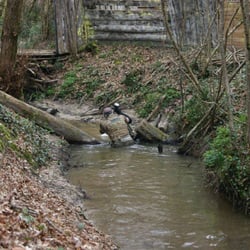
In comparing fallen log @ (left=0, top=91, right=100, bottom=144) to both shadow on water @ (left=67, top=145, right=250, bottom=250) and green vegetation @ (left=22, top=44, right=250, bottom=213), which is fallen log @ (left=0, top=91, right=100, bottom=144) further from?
green vegetation @ (left=22, top=44, right=250, bottom=213)

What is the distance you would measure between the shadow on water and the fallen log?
0.95 m

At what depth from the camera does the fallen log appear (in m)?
12.6

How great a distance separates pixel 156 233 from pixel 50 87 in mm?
13529

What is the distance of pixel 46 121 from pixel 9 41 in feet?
10.8

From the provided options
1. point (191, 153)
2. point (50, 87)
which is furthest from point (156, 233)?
point (50, 87)

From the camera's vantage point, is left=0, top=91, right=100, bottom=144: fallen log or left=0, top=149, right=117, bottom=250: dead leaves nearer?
left=0, top=149, right=117, bottom=250: dead leaves

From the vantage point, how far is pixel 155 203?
8.46 meters

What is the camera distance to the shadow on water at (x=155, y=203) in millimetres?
6855

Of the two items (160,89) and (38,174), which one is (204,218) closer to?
(38,174)

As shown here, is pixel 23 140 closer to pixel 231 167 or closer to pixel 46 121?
pixel 46 121

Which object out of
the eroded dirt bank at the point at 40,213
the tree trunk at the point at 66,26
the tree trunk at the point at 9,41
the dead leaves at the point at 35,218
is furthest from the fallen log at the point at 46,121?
the tree trunk at the point at 66,26

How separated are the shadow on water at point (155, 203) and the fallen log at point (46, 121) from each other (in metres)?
0.95

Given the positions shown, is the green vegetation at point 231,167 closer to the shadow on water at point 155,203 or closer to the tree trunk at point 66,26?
the shadow on water at point 155,203

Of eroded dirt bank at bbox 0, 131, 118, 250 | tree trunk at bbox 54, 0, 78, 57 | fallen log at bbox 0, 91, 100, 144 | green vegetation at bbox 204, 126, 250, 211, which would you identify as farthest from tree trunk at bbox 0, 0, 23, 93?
green vegetation at bbox 204, 126, 250, 211
